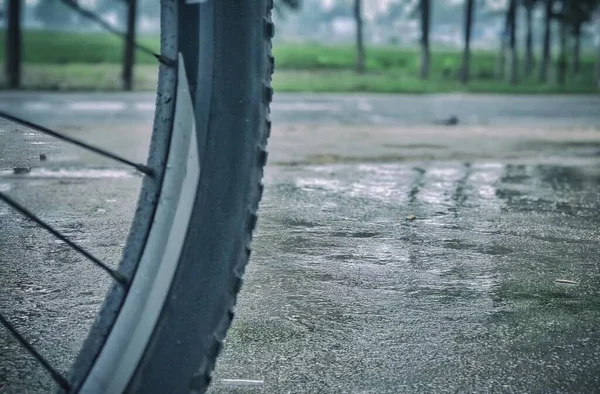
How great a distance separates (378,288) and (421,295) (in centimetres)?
21

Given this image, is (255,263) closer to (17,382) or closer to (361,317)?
(361,317)

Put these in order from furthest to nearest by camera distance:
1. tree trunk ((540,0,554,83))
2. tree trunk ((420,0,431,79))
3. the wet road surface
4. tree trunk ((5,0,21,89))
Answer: tree trunk ((540,0,554,83)) → tree trunk ((420,0,431,79)) → tree trunk ((5,0,21,89)) → the wet road surface

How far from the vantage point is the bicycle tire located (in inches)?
66.0

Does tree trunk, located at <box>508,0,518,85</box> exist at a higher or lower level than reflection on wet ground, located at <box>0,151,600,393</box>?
higher

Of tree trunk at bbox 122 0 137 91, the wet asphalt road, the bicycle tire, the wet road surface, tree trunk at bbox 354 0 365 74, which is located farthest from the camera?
tree trunk at bbox 354 0 365 74

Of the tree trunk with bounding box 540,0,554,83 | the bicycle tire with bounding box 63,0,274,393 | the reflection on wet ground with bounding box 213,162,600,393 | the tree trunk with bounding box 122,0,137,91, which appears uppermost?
the tree trunk with bounding box 540,0,554,83

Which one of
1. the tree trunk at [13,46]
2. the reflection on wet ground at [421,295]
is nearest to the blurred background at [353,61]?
the tree trunk at [13,46]

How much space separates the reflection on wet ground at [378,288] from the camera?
2879 mm

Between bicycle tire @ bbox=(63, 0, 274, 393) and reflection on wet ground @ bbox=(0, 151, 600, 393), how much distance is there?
1.00 meters

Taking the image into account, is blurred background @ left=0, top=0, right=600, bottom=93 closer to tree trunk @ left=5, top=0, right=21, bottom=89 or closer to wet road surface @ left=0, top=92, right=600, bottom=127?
tree trunk @ left=5, top=0, right=21, bottom=89

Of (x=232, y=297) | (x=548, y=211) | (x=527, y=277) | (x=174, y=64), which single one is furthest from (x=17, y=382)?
(x=548, y=211)

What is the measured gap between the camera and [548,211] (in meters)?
6.25

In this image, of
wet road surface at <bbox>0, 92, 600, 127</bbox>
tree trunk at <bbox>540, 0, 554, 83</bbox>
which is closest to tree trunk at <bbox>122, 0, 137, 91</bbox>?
wet road surface at <bbox>0, 92, 600, 127</bbox>

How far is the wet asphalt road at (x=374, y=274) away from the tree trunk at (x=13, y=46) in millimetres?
17393
